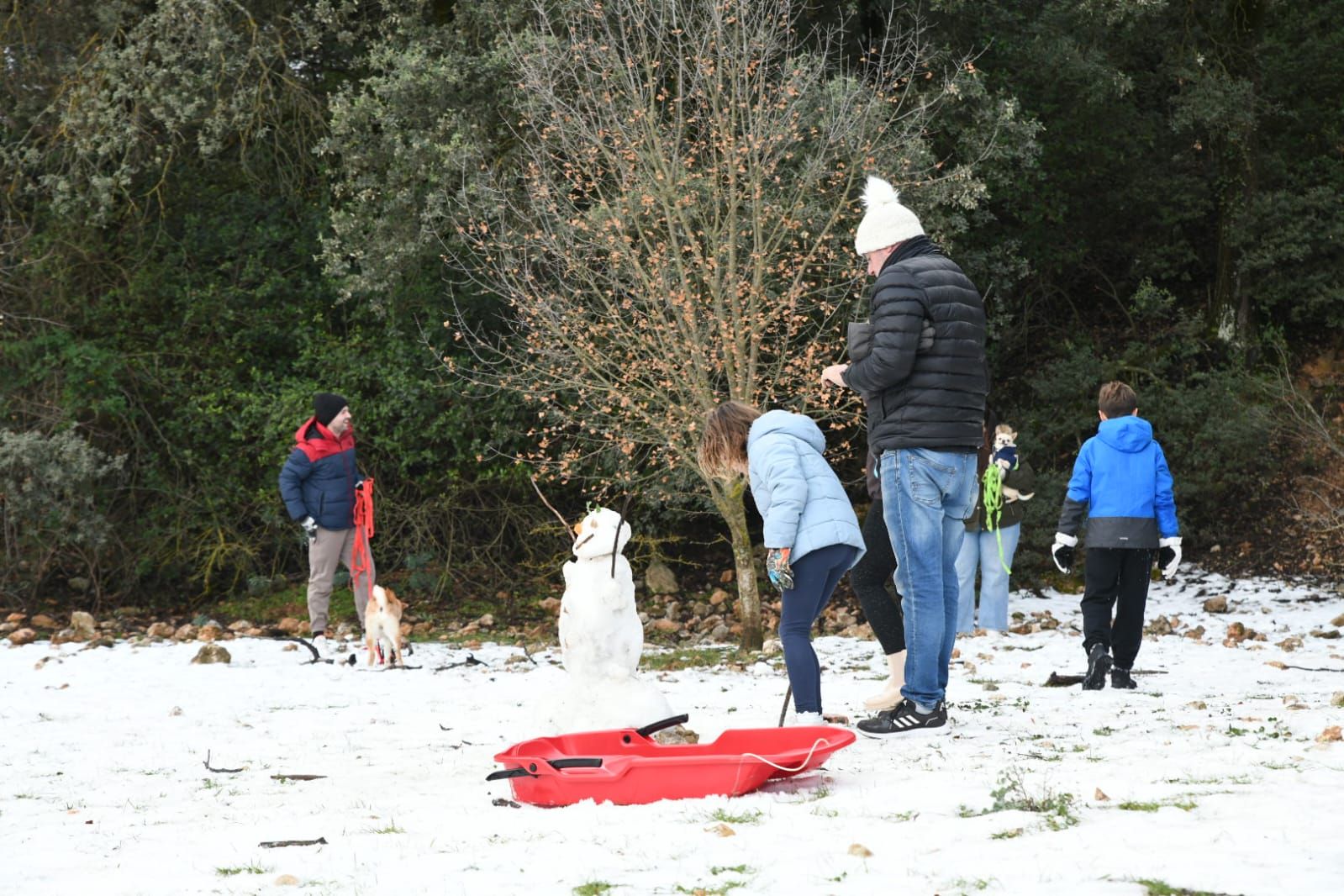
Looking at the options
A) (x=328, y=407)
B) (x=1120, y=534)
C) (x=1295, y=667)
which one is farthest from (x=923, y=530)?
(x=328, y=407)

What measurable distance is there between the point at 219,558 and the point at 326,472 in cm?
388

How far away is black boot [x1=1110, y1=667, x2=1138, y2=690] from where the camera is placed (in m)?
6.71

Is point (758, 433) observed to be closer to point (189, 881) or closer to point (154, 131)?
point (189, 881)

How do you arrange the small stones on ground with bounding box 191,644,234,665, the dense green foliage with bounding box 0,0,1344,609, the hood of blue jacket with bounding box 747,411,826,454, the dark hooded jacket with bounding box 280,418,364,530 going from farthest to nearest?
the dense green foliage with bounding box 0,0,1344,609 → the dark hooded jacket with bounding box 280,418,364,530 → the small stones on ground with bounding box 191,644,234,665 → the hood of blue jacket with bounding box 747,411,826,454

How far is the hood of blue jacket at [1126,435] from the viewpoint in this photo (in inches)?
267

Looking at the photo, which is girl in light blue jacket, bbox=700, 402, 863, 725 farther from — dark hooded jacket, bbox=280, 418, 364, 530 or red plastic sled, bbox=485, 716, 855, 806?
dark hooded jacket, bbox=280, 418, 364, 530

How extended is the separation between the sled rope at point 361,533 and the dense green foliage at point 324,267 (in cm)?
214

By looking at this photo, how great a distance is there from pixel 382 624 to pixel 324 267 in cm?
515

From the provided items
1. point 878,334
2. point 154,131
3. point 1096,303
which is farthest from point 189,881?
point 1096,303

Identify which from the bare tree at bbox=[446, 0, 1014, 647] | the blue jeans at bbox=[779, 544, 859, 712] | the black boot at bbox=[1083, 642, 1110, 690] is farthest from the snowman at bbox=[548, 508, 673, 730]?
the bare tree at bbox=[446, 0, 1014, 647]

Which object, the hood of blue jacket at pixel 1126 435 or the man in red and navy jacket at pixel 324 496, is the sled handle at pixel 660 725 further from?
the man in red and navy jacket at pixel 324 496

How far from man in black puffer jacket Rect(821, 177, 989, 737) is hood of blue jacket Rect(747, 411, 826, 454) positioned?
0.23 m

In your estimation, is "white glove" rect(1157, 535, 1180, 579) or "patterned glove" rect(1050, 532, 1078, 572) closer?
"white glove" rect(1157, 535, 1180, 579)

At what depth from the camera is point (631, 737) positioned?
486 centimetres
